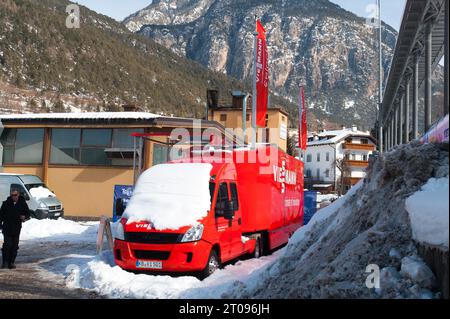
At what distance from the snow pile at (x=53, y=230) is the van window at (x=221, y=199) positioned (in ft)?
25.5

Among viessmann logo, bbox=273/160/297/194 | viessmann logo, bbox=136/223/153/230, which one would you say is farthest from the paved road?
viessmann logo, bbox=273/160/297/194

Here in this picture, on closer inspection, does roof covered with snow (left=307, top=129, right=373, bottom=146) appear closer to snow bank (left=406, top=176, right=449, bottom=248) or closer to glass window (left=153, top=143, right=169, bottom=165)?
glass window (left=153, top=143, right=169, bottom=165)

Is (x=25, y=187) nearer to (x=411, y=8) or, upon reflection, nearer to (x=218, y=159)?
(x=218, y=159)

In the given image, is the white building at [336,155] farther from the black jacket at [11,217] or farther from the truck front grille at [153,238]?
the truck front grille at [153,238]

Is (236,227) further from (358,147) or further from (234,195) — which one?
(358,147)

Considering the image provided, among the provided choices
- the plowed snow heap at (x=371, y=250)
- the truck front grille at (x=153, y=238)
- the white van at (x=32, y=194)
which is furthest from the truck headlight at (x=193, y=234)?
the white van at (x=32, y=194)

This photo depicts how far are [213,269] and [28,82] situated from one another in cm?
8078

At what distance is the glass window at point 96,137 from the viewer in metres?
23.5

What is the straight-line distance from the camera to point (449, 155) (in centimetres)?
582

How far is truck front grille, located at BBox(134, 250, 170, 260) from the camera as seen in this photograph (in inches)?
352

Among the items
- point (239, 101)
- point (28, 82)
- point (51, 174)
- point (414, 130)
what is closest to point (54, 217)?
point (51, 174)

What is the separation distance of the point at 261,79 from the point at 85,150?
1142 centimetres

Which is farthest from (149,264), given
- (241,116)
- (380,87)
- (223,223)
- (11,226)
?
(241,116)

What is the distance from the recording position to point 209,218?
9.55 m
